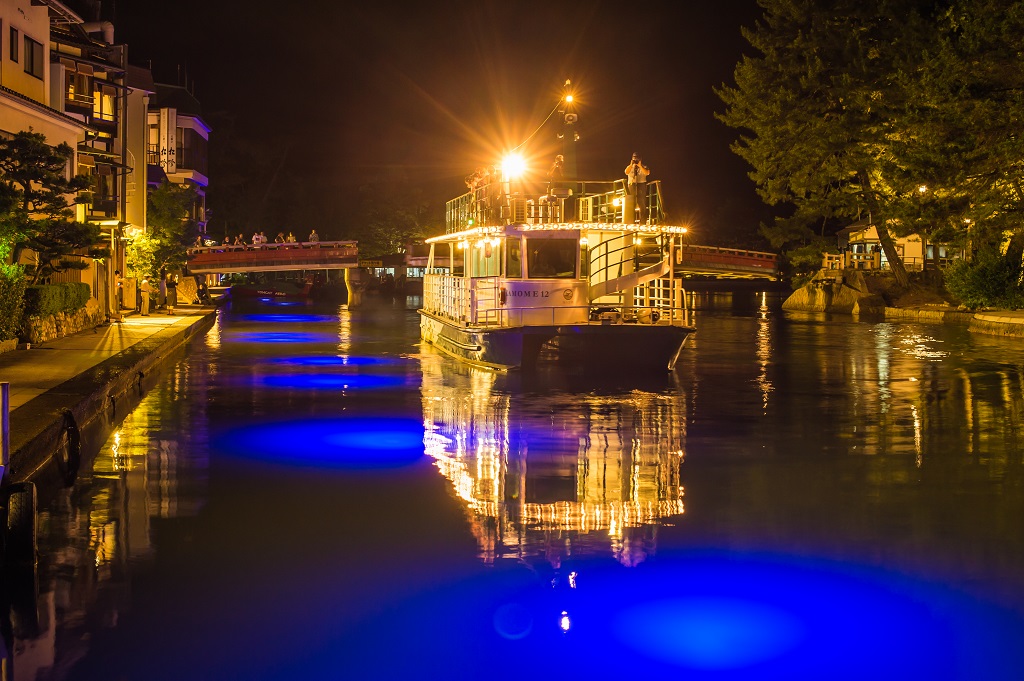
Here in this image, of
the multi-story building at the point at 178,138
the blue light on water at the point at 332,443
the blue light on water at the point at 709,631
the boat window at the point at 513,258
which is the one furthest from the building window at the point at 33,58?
the multi-story building at the point at 178,138

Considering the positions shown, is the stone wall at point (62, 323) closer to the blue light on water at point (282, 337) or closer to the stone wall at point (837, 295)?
the blue light on water at point (282, 337)

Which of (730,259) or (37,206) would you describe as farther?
(730,259)

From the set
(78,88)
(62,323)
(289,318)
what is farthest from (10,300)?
(289,318)

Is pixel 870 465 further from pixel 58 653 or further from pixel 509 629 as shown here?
pixel 58 653

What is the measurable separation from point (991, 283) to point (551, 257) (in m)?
28.1

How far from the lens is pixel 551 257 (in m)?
27.7

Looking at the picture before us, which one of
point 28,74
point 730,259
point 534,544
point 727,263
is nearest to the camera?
point 534,544

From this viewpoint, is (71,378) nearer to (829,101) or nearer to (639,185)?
(639,185)

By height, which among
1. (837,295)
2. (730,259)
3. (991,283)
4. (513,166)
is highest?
(513,166)

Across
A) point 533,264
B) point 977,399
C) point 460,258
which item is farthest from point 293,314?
point 977,399

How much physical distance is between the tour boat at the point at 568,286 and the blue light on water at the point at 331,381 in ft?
9.24

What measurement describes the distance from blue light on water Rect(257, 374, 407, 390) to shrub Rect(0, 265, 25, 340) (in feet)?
17.1

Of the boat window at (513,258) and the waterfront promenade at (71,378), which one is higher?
the boat window at (513,258)

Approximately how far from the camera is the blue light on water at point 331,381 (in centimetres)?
2358
